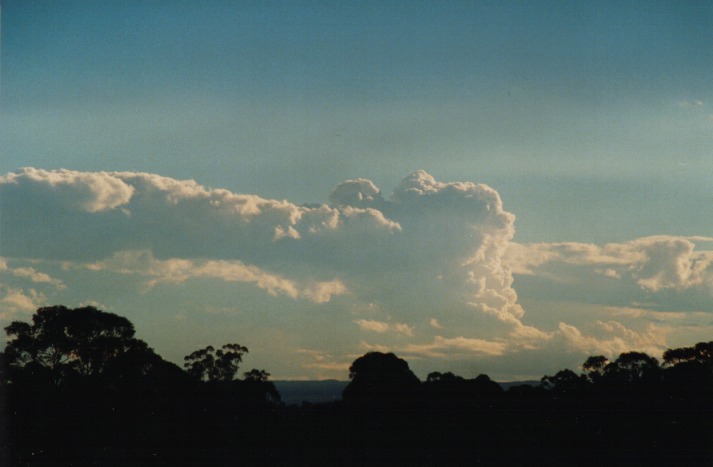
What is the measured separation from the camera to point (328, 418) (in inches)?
2721

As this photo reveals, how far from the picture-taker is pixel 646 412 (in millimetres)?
66812

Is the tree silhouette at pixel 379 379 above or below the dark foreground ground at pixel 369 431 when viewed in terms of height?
above

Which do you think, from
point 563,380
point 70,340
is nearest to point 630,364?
point 563,380

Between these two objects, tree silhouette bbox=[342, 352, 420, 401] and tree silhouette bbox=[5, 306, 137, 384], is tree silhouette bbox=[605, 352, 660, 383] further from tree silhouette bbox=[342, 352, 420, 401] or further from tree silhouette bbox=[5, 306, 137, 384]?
tree silhouette bbox=[5, 306, 137, 384]

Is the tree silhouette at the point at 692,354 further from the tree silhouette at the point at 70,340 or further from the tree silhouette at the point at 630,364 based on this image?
the tree silhouette at the point at 70,340

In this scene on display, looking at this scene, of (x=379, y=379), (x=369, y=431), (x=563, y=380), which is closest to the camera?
(x=369, y=431)

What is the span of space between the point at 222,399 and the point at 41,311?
29262 millimetres

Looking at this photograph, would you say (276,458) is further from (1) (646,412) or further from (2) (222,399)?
(1) (646,412)

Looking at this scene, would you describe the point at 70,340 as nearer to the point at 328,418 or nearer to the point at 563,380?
the point at 328,418

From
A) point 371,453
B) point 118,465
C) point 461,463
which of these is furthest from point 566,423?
point 118,465

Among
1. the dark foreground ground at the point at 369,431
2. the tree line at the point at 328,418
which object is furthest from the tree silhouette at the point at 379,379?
the dark foreground ground at the point at 369,431

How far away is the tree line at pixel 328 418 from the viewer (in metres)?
58.4

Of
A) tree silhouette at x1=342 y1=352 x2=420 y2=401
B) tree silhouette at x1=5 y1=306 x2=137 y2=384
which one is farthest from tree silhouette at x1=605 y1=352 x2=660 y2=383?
tree silhouette at x1=5 y1=306 x2=137 y2=384

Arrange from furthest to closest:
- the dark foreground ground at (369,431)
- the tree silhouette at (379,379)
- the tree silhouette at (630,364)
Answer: the tree silhouette at (630,364) < the tree silhouette at (379,379) < the dark foreground ground at (369,431)
